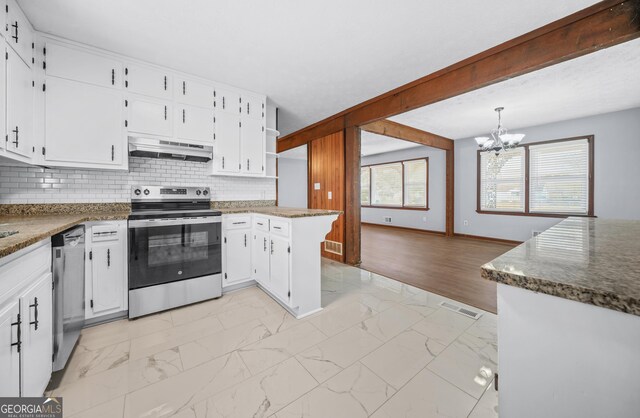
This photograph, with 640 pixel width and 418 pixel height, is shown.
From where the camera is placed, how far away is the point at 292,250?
2301mm

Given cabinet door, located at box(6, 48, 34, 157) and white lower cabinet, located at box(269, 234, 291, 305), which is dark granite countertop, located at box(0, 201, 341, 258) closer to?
white lower cabinet, located at box(269, 234, 291, 305)

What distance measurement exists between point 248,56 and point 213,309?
102 inches

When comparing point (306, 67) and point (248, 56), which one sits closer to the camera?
point (248, 56)

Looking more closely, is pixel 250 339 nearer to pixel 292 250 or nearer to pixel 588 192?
pixel 292 250

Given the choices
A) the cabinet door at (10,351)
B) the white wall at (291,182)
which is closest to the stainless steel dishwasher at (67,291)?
the cabinet door at (10,351)

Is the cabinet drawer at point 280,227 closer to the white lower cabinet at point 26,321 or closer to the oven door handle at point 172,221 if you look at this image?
the oven door handle at point 172,221

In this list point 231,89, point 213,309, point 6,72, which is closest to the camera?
point 6,72

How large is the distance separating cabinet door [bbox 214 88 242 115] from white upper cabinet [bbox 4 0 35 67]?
4.94 ft

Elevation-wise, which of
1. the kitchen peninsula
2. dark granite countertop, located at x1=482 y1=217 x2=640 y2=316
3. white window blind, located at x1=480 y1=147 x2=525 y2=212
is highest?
white window blind, located at x1=480 y1=147 x2=525 y2=212

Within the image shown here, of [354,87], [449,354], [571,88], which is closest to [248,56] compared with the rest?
[354,87]

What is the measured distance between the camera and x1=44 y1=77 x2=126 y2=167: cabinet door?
221 centimetres

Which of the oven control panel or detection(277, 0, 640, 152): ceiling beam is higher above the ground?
detection(277, 0, 640, 152): ceiling beam

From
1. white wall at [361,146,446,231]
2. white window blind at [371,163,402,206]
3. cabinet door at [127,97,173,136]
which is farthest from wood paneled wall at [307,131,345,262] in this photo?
white window blind at [371,163,402,206]

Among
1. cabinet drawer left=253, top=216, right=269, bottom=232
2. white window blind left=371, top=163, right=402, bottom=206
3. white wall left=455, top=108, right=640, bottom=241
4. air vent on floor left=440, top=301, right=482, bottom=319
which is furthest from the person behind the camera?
→ white window blind left=371, top=163, right=402, bottom=206
